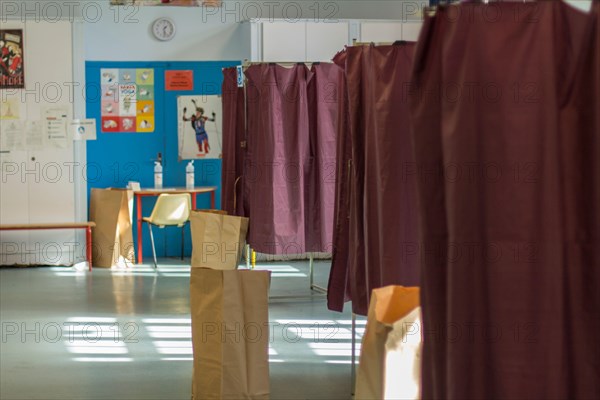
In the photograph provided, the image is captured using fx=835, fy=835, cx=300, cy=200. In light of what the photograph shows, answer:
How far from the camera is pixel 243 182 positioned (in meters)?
5.98

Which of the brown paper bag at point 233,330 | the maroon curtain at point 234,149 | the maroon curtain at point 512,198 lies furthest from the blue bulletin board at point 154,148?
the maroon curtain at point 512,198

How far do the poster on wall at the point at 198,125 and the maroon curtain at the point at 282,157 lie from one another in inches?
122

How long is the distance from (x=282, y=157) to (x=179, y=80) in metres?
3.36

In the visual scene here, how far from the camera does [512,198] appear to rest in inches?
82.3

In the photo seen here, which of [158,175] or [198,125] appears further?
[198,125]

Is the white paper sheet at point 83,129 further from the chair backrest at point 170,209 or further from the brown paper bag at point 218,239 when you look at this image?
the brown paper bag at point 218,239

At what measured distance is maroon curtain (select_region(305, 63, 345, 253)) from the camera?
5680mm

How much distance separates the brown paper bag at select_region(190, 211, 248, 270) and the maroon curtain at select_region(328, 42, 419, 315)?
570mm

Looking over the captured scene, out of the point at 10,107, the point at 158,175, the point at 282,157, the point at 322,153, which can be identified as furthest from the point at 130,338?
the point at 10,107

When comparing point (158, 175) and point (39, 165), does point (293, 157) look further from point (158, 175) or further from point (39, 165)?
point (39, 165)

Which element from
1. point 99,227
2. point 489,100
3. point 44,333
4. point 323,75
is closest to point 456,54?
point 489,100

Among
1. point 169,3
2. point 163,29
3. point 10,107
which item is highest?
point 169,3

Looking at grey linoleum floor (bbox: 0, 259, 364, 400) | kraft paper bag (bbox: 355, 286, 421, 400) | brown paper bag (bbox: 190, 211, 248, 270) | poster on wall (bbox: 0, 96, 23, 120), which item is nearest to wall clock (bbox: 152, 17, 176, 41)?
poster on wall (bbox: 0, 96, 23, 120)

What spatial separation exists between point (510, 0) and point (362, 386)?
1466 mm
